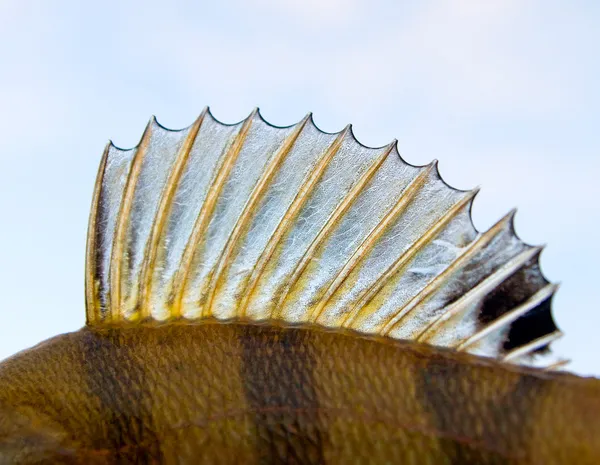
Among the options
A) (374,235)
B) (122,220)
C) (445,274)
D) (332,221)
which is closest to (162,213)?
(122,220)

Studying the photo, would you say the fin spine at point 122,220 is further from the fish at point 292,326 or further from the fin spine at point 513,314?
the fin spine at point 513,314

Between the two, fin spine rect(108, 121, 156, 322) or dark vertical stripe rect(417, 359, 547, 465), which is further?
fin spine rect(108, 121, 156, 322)

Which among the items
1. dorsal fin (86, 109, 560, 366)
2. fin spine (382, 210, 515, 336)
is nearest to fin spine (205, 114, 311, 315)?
dorsal fin (86, 109, 560, 366)

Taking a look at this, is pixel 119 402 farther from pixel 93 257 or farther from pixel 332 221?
pixel 332 221

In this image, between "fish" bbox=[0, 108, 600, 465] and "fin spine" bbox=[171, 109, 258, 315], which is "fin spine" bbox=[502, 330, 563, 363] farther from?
"fin spine" bbox=[171, 109, 258, 315]

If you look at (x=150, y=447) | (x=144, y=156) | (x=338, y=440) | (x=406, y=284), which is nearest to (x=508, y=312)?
(x=406, y=284)

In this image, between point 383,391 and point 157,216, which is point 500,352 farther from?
point 157,216
